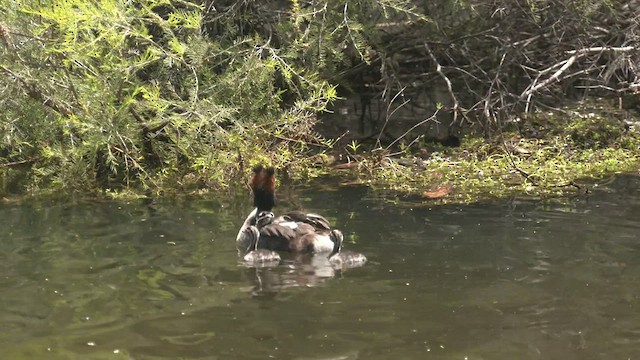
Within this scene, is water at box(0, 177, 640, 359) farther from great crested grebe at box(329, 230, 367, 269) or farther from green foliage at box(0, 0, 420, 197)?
green foliage at box(0, 0, 420, 197)

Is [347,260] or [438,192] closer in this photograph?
[347,260]

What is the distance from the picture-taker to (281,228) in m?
9.11

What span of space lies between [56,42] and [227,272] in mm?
4870

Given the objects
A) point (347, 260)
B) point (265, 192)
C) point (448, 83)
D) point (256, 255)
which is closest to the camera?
point (347, 260)

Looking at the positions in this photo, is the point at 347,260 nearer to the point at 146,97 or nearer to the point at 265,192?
the point at 265,192

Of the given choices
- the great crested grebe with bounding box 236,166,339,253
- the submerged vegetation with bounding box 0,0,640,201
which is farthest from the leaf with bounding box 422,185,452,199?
the great crested grebe with bounding box 236,166,339,253

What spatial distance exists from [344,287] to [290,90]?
6.99 metres

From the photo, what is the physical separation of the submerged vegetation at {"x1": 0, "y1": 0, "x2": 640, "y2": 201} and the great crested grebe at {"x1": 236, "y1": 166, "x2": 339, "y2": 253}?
6.59 feet

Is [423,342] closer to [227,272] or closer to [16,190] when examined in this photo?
[227,272]

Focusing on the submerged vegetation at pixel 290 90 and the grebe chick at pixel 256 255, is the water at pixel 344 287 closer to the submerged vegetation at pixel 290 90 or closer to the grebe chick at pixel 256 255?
the grebe chick at pixel 256 255

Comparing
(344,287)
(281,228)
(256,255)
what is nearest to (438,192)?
(281,228)

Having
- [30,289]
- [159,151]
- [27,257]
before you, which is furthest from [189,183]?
[30,289]

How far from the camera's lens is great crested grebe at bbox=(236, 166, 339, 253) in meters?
8.85

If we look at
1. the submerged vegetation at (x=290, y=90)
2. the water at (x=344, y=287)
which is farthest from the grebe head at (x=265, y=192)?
the submerged vegetation at (x=290, y=90)
